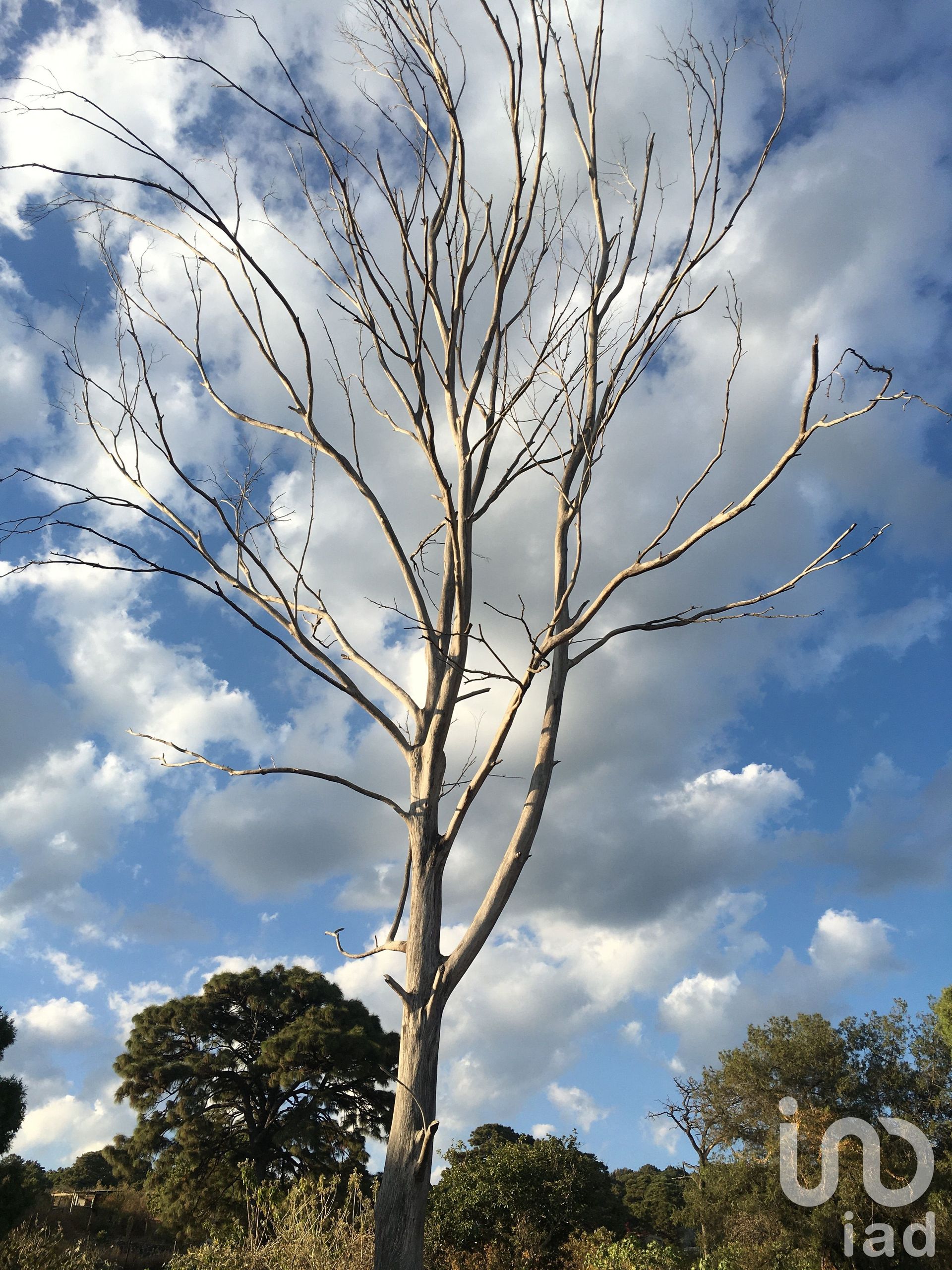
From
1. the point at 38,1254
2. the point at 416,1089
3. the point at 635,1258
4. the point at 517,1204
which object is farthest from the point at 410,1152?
the point at 517,1204

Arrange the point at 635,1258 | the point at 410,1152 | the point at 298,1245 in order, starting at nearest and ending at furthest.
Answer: the point at 410,1152
the point at 298,1245
the point at 635,1258

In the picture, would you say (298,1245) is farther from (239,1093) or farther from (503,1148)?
(239,1093)

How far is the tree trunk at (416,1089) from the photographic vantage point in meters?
2.85

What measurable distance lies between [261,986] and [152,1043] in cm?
240

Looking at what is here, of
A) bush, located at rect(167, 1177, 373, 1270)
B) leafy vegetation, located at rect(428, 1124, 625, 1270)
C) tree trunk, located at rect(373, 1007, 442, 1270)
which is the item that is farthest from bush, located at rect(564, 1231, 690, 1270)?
tree trunk, located at rect(373, 1007, 442, 1270)

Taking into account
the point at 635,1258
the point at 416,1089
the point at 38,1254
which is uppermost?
the point at 416,1089

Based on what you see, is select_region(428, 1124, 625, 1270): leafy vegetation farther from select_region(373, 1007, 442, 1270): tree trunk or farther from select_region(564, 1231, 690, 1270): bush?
select_region(373, 1007, 442, 1270): tree trunk

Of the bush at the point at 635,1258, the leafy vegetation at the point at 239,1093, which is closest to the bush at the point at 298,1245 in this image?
the bush at the point at 635,1258

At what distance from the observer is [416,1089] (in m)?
3.06

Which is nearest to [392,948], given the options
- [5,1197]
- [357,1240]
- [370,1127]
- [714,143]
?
[357,1240]

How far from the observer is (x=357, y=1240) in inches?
208

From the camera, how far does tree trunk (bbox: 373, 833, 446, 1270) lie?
285 cm

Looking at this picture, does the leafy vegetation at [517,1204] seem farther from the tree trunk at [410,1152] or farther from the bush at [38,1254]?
the tree trunk at [410,1152]

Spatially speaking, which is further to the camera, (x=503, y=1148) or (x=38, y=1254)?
(x=503, y=1148)
